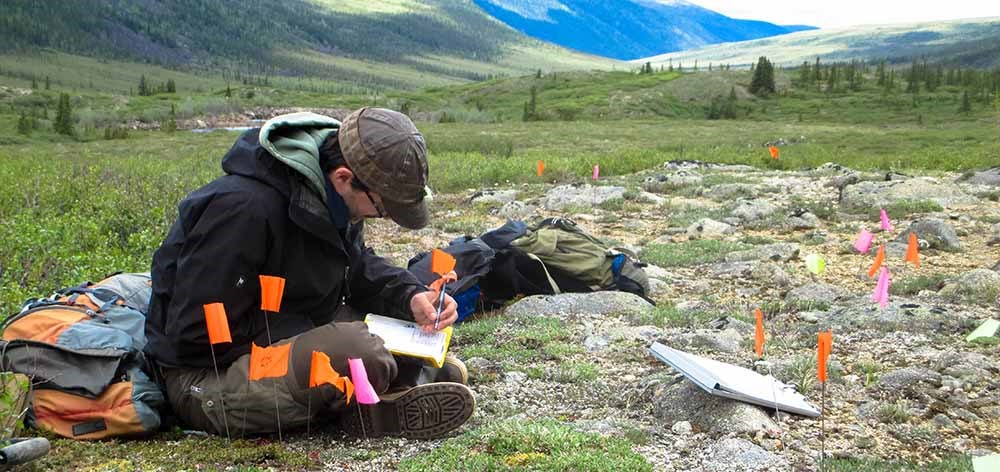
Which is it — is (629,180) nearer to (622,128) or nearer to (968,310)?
(968,310)

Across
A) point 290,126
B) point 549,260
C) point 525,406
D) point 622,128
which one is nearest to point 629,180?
point 549,260

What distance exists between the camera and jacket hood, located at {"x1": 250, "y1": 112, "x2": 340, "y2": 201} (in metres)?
4.08

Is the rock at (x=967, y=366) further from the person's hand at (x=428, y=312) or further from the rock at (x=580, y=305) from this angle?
the person's hand at (x=428, y=312)

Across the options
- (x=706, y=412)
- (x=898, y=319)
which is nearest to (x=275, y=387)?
(x=706, y=412)

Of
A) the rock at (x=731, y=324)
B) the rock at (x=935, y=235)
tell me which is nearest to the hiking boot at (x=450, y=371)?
the rock at (x=731, y=324)

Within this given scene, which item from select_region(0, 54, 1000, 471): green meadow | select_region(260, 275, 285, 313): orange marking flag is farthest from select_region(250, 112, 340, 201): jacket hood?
select_region(0, 54, 1000, 471): green meadow

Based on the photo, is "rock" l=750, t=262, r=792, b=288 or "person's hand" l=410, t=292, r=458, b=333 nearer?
"person's hand" l=410, t=292, r=458, b=333

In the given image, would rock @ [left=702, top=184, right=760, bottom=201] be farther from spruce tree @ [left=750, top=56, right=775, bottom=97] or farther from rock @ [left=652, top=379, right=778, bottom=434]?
spruce tree @ [left=750, top=56, right=775, bottom=97]

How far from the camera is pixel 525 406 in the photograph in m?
5.34

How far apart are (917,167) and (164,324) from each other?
2183 centimetres

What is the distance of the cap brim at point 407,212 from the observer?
169 inches

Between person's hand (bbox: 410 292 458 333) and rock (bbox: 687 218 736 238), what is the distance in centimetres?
808

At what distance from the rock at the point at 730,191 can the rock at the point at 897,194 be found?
5.85 feet

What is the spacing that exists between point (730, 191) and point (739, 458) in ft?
43.0
